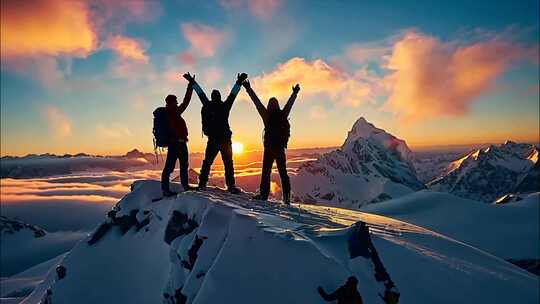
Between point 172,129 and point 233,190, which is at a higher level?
point 172,129

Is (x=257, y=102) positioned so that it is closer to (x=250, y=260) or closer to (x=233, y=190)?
(x=233, y=190)

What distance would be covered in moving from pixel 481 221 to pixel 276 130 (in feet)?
126

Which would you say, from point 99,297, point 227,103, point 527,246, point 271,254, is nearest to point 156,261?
point 99,297

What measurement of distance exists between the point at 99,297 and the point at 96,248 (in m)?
3.12

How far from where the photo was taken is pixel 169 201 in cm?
1498

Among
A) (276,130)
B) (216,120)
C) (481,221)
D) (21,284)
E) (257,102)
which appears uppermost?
(257,102)

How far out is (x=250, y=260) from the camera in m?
7.62

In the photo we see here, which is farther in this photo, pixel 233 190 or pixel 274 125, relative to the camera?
pixel 233 190

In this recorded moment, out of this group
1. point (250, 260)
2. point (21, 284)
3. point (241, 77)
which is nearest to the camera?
point (250, 260)

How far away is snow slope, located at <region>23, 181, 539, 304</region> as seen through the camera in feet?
24.0

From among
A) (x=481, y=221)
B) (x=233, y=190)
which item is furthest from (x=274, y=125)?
(x=481, y=221)

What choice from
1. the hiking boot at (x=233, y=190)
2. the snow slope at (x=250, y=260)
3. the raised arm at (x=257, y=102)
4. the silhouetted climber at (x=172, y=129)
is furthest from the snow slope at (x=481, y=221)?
the silhouetted climber at (x=172, y=129)

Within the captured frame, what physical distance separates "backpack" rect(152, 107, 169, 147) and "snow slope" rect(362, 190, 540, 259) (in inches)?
1283

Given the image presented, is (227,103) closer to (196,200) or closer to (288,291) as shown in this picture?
(196,200)
